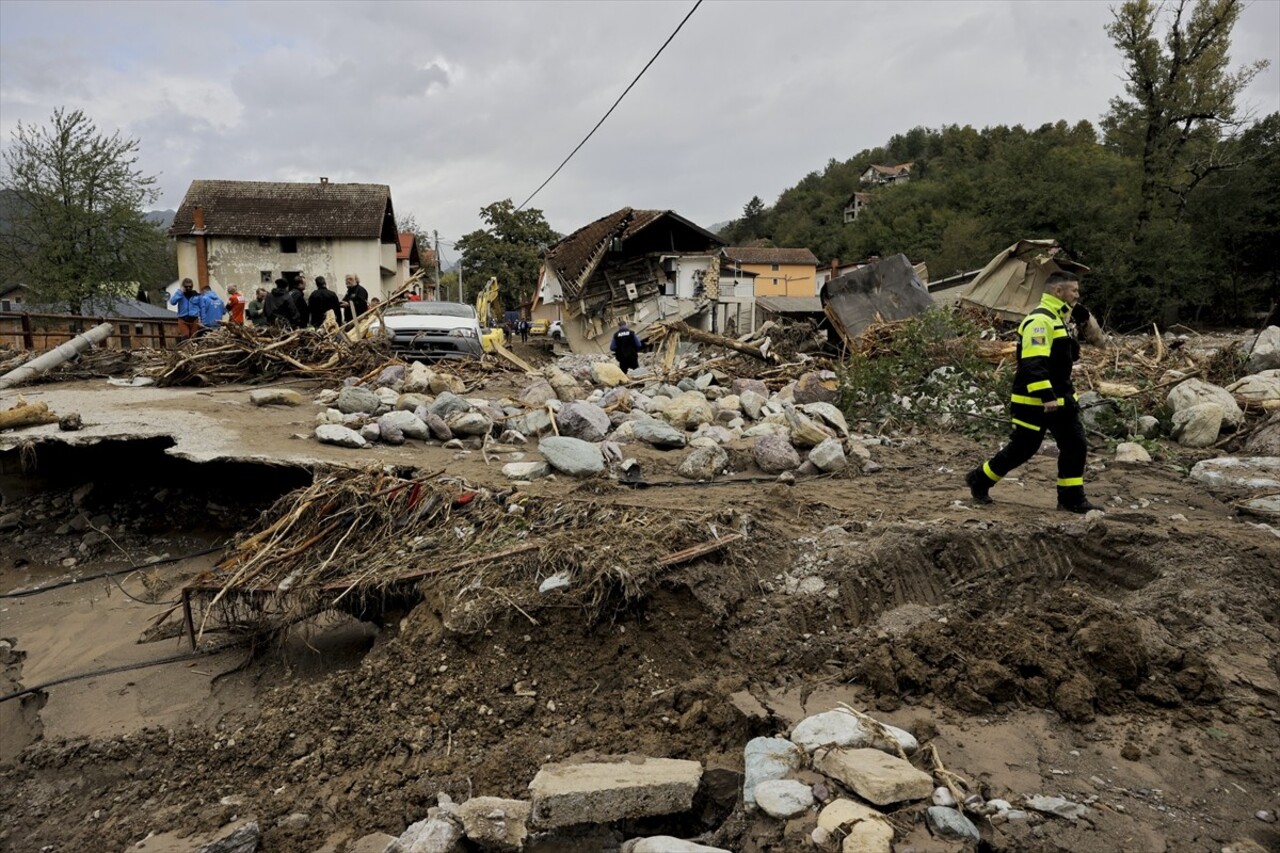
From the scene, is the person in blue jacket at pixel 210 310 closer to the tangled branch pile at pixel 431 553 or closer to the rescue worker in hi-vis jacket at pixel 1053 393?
the tangled branch pile at pixel 431 553

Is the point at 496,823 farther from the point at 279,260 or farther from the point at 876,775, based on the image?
the point at 279,260

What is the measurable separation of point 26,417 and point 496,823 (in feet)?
19.8

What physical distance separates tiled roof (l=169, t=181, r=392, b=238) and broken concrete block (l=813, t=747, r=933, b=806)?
31476mm

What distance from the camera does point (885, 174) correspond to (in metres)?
76.5

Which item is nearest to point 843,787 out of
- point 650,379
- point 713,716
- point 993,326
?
point 713,716

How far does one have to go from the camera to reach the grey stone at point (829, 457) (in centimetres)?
596

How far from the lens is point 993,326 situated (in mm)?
11242

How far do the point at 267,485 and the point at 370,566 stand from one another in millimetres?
2408

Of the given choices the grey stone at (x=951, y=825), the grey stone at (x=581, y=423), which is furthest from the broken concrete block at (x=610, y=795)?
the grey stone at (x=581, y=423)

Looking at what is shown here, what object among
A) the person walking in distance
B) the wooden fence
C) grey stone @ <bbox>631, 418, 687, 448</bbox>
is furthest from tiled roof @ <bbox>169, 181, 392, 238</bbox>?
grey stone @ <bbox>631, 418, 687, 448</bbox>

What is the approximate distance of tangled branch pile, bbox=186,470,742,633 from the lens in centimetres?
387

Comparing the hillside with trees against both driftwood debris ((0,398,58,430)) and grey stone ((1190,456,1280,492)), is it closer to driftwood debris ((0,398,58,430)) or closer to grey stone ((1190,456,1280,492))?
grey stone ((1190,456,1280,492))

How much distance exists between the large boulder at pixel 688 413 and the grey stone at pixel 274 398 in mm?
3863

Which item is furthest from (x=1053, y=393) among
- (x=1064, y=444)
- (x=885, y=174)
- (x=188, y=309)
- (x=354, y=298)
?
(x=885, y=174)
